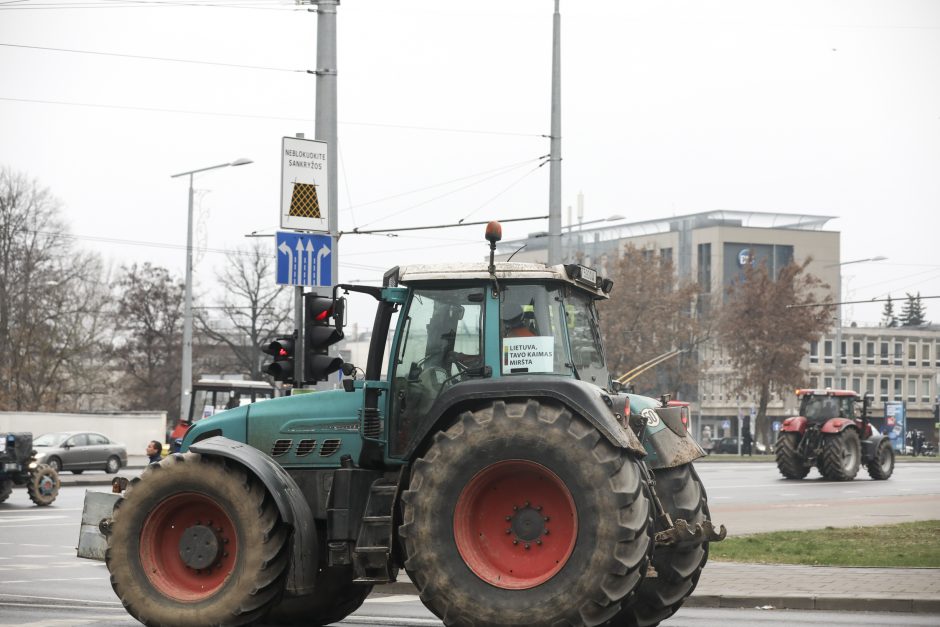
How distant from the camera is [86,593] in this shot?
535 inches

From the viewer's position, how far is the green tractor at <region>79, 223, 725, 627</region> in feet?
27.2

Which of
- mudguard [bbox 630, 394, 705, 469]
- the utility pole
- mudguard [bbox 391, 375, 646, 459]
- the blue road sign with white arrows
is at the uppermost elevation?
the utility pole

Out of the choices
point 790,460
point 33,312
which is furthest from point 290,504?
Result: point 33,312

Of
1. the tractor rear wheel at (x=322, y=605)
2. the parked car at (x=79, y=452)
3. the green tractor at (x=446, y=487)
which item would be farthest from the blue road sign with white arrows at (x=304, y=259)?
the parked car at (x=79, y=452)

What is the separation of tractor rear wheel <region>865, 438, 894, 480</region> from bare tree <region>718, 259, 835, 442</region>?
28508mm

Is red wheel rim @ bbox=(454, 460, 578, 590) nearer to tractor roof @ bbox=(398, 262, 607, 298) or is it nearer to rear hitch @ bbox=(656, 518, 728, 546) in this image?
rear hitch @ bbox=(656, 518, 728, 546)

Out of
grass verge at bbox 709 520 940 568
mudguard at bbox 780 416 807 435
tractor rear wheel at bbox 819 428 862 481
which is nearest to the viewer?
grass verge at bbox 709 520 940 568

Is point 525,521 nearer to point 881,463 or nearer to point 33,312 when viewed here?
point 881,463

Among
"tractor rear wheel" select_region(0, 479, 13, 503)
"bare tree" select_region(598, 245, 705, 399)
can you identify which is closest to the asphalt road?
"tractor rear wheel" select_region(0, 479, 13, 503)

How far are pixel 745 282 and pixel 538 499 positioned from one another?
213ft

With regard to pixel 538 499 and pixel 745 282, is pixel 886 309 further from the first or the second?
pixel 538 499

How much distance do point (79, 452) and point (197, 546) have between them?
35.7m

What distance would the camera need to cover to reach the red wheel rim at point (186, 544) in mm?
9281

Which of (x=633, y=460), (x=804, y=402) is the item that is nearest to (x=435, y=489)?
(x=633, y=460)
